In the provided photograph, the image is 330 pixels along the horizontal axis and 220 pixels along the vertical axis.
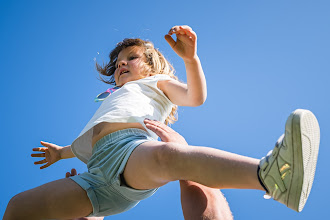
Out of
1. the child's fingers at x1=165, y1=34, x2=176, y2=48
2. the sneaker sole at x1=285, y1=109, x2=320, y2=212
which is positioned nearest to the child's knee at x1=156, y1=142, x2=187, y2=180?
the sneaker sole at x1=285, y1=109, x2=320, y2=212

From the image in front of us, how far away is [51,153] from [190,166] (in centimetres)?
208

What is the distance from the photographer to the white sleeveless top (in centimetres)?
257

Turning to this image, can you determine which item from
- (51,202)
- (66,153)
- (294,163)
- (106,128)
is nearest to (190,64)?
(106,128)

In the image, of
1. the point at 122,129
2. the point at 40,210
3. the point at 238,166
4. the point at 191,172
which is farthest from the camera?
the point at 122,129

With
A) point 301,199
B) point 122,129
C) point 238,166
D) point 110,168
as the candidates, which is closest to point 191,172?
point 238,166

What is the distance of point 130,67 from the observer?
11.6ft

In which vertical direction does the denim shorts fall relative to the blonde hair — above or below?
below

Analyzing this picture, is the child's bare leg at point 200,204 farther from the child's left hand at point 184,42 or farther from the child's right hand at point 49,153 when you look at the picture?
the child's right hand at point 49,153

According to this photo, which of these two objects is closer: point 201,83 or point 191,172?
point 191,172

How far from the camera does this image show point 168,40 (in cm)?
262

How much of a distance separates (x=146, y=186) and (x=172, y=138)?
35 cm

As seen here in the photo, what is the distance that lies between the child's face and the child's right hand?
2.91ft

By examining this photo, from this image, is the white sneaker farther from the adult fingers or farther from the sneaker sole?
the adult fingers

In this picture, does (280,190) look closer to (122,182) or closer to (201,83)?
(122,182)
